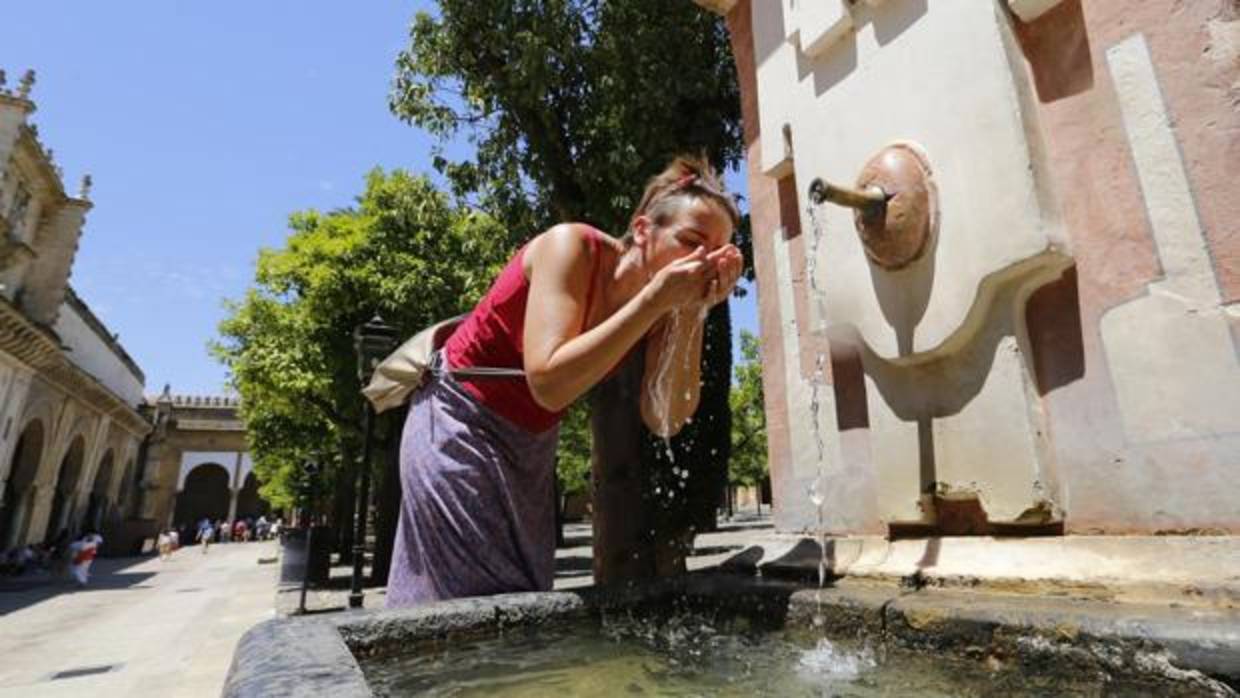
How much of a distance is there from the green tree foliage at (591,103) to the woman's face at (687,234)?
205 inches

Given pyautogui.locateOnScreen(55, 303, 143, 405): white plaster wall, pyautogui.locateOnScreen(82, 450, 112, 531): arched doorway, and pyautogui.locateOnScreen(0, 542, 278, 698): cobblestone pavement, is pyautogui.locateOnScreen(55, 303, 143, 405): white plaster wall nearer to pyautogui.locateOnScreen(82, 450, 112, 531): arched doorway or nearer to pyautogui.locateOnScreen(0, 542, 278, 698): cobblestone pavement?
pyautogui.locateOnScreen(82, 450, 112, 531): arched doorway

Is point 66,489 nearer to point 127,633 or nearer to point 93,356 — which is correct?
point 93,356

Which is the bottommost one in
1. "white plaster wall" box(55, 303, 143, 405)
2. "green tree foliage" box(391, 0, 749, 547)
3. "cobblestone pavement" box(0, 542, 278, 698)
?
"cobblestone pavement" box(0, 542, 278, 698)

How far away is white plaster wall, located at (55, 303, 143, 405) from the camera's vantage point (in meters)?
29.4

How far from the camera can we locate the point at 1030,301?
7.97ft

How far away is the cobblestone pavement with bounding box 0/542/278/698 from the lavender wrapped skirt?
5100mm

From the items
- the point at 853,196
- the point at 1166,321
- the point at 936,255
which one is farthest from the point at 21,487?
the point at 1166,321

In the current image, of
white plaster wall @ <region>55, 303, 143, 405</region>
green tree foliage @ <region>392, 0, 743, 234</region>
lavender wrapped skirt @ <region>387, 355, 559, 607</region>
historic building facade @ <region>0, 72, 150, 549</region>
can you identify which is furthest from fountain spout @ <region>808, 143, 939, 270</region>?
white plaster wall @ <region>55, 303, 143, 405</region>

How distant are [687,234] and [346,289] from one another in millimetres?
14039

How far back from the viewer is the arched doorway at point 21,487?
24.0 metres

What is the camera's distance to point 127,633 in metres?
10.2

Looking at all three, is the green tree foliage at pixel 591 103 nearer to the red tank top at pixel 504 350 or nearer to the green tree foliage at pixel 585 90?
the green tree foliage at pixel 585 90

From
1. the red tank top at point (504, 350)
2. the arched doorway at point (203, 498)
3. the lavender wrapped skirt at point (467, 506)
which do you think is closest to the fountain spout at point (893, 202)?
the red tank top at point (504, 350)

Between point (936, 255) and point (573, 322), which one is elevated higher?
point (936, 255)
